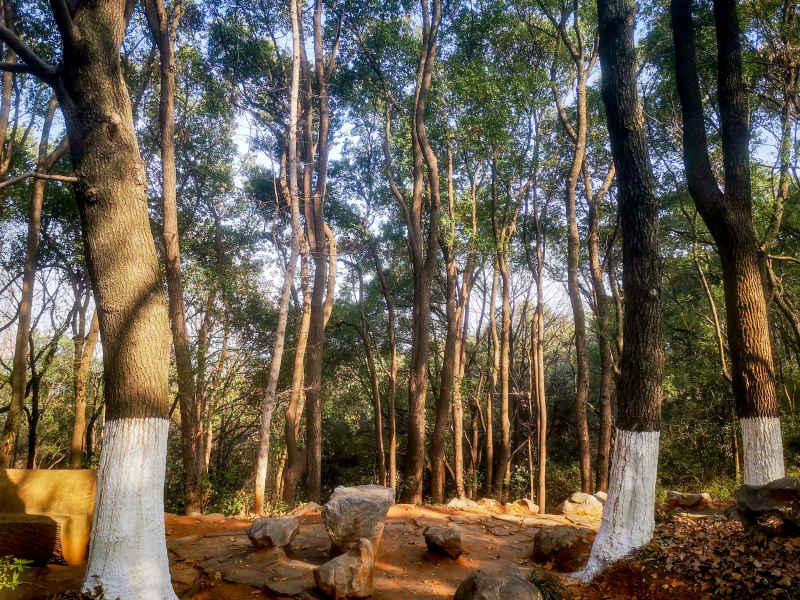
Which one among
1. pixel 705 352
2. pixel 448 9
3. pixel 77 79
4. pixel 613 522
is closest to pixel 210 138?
pixel 448 9

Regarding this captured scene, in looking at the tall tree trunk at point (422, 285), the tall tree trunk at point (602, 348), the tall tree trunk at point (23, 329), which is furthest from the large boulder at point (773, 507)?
the tall tree trunk at point (23, 329)

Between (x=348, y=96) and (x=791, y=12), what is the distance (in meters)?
9.71

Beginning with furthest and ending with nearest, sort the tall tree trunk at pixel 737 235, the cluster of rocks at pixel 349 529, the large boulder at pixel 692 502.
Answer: the large boulder at pixel 692 502 < the tall tree trunk at pixel 737 235 < the cluster of rocks at pixel 349 529

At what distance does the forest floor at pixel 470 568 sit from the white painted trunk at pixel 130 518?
1.44 ft

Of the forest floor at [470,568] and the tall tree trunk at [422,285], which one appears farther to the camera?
the tall tree trunk at [422,285]

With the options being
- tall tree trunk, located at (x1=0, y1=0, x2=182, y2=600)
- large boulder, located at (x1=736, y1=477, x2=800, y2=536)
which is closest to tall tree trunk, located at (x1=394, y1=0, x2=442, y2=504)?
large boulder, located at (x1=736, y1=477, x2=800, y2=536)

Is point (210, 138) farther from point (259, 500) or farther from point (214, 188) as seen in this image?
point (259, 500)

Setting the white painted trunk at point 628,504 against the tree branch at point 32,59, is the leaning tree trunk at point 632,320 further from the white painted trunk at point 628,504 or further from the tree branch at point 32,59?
the tree branch at point 32,59

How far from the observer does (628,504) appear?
14.4 ft

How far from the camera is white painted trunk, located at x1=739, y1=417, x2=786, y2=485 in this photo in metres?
5.06

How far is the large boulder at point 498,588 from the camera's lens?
11.7ft

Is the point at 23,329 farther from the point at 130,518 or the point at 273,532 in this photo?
the point at 130,518

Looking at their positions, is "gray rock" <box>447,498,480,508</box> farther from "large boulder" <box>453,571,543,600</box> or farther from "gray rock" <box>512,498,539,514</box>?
"large boulder" <box>453,571,543,600</box>

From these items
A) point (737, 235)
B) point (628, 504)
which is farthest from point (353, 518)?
point (737, 235)
